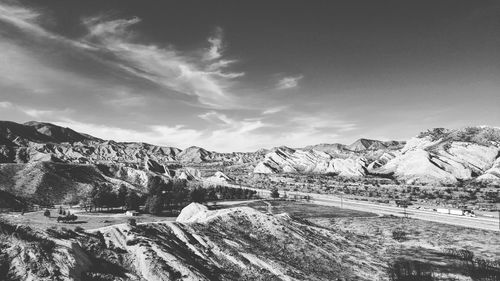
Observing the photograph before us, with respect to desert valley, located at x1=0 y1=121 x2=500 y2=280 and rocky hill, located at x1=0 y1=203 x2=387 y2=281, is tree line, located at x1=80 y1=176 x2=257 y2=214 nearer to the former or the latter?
desert valley, located at x1=0 y1=121 x2=500 y2=280

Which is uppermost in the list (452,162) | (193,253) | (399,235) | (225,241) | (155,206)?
(452,162)

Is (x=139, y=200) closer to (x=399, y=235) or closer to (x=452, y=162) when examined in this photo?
(x=399, y=235)

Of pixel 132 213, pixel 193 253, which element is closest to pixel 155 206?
pixel 132 213

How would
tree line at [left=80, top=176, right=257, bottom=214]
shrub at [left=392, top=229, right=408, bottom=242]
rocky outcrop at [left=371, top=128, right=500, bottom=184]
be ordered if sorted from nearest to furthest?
shrub at [left=392, top=229, right=408, bottom=242] < tree line at [left=80, top=176, right=257, bottom=214] < rocky outcrop at [left=371, top=128, right=500, bottom=184]

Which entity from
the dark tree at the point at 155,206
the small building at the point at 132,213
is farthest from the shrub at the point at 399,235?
the small building at the point at 132,213

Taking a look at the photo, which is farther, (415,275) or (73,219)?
(73,219)

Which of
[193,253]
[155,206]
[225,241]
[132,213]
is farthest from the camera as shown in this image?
[155,206]

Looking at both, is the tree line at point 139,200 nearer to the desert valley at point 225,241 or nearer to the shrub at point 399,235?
the desert valley at point 225,241

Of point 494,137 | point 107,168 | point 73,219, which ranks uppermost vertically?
point 494,137

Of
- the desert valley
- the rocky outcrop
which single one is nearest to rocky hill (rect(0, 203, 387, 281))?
the desert valley

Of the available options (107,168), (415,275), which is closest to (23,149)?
(107,168)

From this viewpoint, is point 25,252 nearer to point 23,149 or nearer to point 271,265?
point 271,265
